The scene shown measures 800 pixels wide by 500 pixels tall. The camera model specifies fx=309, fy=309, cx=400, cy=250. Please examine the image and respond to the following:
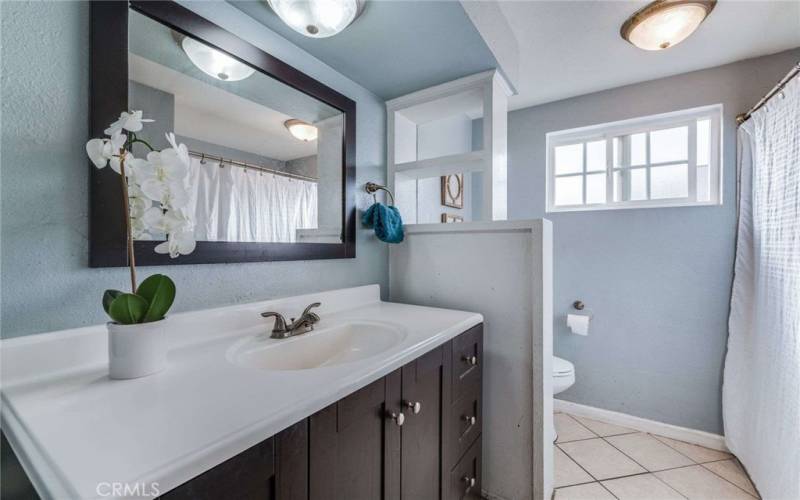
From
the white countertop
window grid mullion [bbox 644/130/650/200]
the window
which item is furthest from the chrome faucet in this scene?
window grid mullion [bbox 644/130/650/200]

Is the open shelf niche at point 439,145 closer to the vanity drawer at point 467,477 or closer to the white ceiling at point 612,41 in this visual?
the white ceiling at point 612,41

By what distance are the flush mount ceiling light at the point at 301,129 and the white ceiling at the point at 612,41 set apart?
1027 mm

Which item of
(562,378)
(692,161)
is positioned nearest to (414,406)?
(562,378)

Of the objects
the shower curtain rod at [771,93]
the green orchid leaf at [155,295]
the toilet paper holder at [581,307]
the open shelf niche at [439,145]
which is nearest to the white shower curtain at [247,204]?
the green orchid leaf at [155,295]

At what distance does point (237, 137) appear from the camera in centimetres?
103

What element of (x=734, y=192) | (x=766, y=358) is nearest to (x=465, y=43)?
(x=734, y=192)

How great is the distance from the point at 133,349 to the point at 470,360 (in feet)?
3.37

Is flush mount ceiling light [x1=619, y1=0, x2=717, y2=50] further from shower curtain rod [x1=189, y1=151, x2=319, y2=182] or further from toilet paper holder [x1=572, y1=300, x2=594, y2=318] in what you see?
shower curtain rod [x1=189, y1=151, x2=319, y2=182]

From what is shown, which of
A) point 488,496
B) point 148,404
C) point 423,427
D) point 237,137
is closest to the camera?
point 148,404

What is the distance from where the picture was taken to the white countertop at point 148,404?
1.27 feet

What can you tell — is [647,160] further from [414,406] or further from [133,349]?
[133,349]

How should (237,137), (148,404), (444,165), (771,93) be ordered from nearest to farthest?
1. (148,404)
2. (237,137)
3. (771,93)
4. (444,165)

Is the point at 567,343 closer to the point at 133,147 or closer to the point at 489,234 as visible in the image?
the point at 489,234

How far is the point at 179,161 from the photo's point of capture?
657 millimetres
